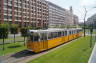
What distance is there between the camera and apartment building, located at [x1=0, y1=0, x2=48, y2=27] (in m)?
64.2

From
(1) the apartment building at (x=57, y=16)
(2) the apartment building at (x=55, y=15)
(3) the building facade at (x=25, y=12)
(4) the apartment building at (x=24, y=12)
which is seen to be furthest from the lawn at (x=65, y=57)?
(2) the apartment building at (x=55, y=15)

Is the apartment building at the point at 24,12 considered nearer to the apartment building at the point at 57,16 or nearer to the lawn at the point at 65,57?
the apartment building at the point at 57,16

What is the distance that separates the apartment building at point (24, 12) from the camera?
64.2m

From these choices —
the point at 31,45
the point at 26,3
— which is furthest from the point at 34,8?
the point at 31,45

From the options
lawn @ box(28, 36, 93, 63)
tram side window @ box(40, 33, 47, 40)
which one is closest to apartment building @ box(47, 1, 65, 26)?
tram side window @ box(40, 33, 47, 40)

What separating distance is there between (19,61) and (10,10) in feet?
181

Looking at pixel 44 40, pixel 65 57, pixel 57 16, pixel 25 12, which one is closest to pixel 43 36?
pixel 44 40

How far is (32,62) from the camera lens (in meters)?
13.8

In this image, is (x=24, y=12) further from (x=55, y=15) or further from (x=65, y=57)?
(x=65, y=57)

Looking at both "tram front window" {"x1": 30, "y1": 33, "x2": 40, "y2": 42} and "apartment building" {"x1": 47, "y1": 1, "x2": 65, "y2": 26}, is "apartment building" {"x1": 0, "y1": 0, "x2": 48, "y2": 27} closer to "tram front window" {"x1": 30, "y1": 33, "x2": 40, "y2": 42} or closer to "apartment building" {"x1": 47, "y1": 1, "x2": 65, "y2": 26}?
"apartment building" {"x1": 47, "y1": 1, "x2": 65, "y2": 26}

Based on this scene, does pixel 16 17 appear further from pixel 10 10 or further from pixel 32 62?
pixel 32 62

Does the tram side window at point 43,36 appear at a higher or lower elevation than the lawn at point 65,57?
higher

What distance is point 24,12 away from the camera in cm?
7569

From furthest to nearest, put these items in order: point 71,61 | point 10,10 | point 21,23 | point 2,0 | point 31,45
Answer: point 21,23, point 10,10, point 2,0, point 31,45, point 71,61
